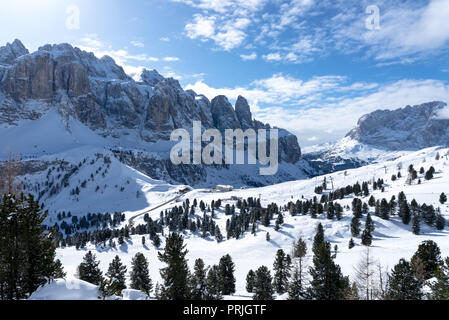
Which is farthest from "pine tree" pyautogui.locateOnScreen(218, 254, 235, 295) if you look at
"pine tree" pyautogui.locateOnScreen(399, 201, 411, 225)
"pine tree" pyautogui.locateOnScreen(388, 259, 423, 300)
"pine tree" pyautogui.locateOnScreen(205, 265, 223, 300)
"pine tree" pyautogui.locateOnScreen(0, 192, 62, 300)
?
"pine tree" pyautogui.locateOnScreen(399, 201, 411, 225)

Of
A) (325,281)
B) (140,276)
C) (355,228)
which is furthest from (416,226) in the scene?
(140,276)

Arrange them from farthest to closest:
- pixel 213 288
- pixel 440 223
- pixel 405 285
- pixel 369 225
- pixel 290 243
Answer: pixel 290 243 < pixel 440 223 < pixel 369 225 < pixel 213 288 < pixel 405 285

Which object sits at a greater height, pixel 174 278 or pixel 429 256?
pixel 174 278

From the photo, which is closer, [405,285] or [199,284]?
[405,285]

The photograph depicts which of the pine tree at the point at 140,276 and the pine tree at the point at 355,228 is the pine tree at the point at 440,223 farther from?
the pine tree at the point at 140,276

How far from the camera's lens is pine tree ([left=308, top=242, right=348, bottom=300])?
31109 mm

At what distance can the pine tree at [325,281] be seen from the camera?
3111cm

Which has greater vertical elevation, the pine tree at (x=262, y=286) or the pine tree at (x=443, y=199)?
the pine tree at (x=443, y=199)

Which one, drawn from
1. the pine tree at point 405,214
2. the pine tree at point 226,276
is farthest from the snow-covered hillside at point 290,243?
the pine tree at point 226,276

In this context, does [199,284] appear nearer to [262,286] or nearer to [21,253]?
[262,286]

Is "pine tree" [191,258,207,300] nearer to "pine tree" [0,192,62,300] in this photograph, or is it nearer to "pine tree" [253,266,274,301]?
"pine tree" [253,266,274,301]

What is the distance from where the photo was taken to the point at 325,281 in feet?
104

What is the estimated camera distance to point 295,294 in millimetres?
32031
